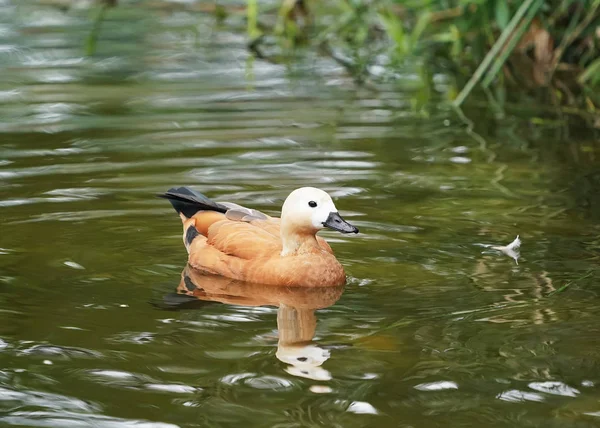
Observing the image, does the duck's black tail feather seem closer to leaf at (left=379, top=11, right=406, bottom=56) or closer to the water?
the water

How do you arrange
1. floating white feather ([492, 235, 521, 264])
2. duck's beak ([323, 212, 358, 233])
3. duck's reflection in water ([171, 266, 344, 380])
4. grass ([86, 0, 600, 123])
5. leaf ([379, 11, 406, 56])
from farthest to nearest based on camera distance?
leaf ([379, 11, 406, 56]), grass ([86, 0, 600, 123]), floating white feather ([492, 235, 521, 264]), duck's beak ([323, 212, 358, 233]), duck's reflection in water ([171, 266, 344, 380])

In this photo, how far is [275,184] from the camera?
9.05m

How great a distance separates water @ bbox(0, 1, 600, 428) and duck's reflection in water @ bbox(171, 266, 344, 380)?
2 centimetres

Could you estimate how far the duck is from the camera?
6.74 m

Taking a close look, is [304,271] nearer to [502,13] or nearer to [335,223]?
[335,223]

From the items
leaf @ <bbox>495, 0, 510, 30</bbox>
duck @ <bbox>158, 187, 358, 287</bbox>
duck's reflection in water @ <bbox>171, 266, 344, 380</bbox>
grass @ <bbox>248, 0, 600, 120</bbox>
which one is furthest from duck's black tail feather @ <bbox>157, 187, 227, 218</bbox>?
leaf @ <bbox>495, 0, 510, 30</bbox>

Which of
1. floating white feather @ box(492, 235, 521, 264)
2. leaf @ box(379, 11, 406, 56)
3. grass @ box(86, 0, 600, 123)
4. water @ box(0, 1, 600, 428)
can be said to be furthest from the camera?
leaf @ box(379, 11, 406, 56)

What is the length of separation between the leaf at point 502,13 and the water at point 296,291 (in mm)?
955

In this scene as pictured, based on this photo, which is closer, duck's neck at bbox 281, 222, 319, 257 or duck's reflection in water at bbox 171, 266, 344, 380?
duck's reflection in water at bbox 171, 266, 344, 380

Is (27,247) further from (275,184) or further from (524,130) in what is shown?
(524,130)

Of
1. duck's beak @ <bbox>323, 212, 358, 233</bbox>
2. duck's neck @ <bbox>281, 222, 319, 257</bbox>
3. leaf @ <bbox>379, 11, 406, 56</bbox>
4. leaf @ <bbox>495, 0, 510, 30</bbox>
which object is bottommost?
duck's neck @ <bbox>281, 222, 319, 257</bbox>

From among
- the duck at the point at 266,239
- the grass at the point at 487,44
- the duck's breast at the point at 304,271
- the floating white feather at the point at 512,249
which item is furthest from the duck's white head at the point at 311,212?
the grass at the point at 487,44

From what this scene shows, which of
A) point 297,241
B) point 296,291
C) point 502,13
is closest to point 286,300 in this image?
point 296,291

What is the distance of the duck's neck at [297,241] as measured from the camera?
269 inches
